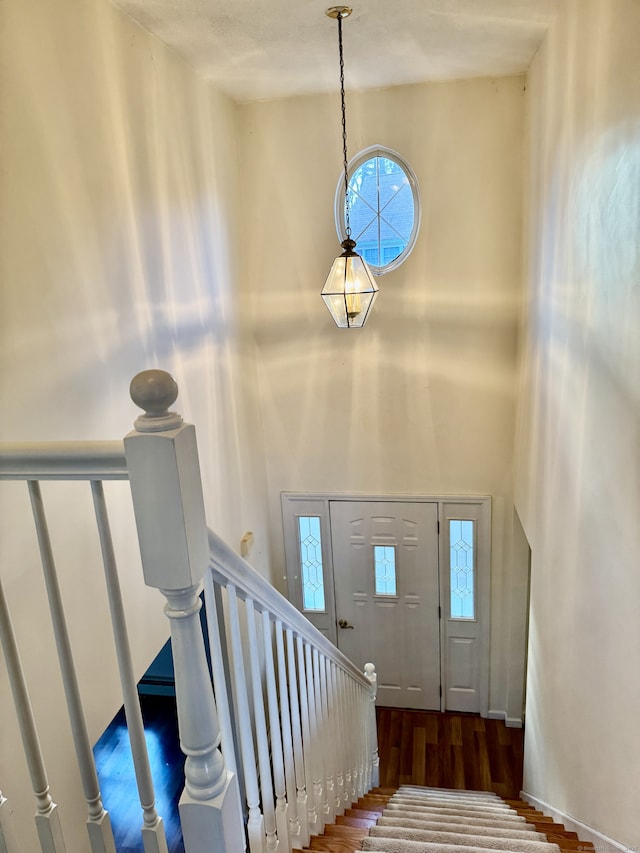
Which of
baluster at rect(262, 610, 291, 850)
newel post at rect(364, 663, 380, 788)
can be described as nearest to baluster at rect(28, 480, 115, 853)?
baluster at rect(262, 610, 291, 850)

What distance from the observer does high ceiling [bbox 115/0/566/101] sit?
2844 millimetres

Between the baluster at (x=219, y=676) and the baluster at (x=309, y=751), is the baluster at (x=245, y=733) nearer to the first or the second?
the baluster at (x=219, y=676)

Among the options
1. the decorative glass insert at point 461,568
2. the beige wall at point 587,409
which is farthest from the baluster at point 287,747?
the decorative glass insert at point 461,568

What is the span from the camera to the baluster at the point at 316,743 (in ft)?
6.71

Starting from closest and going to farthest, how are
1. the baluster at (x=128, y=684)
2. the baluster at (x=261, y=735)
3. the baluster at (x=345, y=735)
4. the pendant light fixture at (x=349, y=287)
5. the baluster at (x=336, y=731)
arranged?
the baluster at (x=128, y=684), the baluster at (x=261, y=735), the baluster at (x=336, y=731), the baluster at (x=345, y=735), the pendant light fixture at (x=349, y=287)

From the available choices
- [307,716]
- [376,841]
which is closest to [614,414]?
[307,716]

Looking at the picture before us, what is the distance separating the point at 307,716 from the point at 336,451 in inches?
115

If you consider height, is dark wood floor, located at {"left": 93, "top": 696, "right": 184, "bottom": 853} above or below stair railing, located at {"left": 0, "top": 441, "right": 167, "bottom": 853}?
below

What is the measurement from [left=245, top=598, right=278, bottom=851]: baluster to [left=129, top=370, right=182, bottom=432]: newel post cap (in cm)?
66

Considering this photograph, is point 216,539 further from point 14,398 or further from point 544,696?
point 544,696

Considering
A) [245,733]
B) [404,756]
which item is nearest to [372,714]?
[404,756]

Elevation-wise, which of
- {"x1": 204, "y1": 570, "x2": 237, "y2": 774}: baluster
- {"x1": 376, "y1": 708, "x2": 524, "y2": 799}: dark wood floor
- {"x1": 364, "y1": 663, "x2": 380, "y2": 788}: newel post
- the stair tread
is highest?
{"x1": 204, "y1": 570, "x2": 237, "y2": 774}: baluster

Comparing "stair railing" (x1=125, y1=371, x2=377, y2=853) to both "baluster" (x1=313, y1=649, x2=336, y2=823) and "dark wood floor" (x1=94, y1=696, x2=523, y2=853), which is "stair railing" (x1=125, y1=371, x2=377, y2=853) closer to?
"baluster" (x1=313, y1=649, x2=336, y2=823)

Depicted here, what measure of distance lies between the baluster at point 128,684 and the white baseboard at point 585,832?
1733 mm
